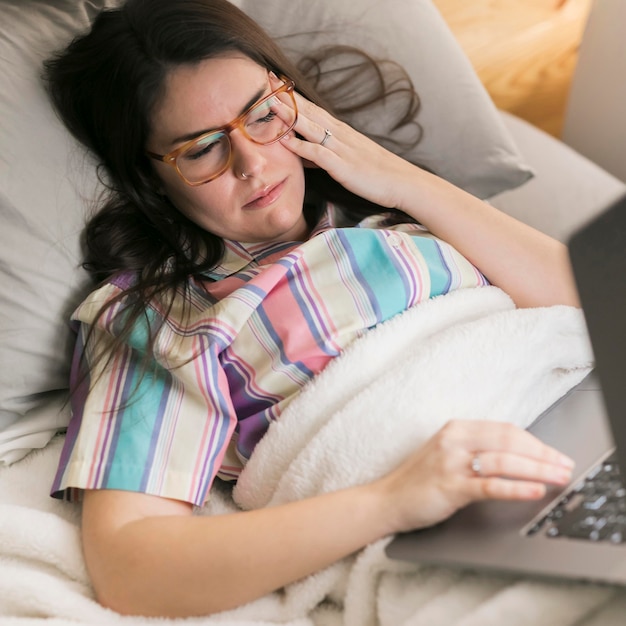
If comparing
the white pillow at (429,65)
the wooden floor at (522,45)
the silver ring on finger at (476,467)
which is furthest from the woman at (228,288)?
the wooden floor at (522,45)

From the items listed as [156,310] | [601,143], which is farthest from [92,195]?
[601,143]

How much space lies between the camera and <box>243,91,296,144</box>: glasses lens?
1.08 m

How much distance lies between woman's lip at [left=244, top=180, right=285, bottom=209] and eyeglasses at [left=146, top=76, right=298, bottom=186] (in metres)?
0.06

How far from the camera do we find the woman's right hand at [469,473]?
31.2 inches

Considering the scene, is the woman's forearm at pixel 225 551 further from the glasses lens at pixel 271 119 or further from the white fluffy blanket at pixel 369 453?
the glasses lens at pixel 271 119

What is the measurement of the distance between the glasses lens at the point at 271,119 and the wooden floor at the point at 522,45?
33.4 inches

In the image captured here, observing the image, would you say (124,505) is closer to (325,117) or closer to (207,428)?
(207,428)

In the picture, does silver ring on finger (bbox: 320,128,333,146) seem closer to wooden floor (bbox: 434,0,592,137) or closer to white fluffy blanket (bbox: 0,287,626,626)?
white fluffy blanket (bbox: 0,287,626,626)

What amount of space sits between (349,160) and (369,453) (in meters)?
0.50

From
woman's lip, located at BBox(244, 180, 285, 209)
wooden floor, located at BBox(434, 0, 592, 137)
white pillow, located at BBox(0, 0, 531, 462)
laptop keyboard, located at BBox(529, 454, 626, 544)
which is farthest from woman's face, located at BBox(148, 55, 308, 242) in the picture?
wooden floor, located at BBox(434, 0, 592, 137)

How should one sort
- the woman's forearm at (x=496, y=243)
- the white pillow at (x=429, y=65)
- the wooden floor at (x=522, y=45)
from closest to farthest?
the woman's forearm at (x=496, y=243), the white pillow at (x=429, y=65), the wooden floor at (x=522, y=45)

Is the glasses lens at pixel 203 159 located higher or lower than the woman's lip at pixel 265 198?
higher

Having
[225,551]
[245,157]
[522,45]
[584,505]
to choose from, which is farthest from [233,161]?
[522,45]

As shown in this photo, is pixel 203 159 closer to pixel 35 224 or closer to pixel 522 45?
pixel 35 224
